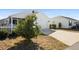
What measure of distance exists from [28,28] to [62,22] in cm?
42

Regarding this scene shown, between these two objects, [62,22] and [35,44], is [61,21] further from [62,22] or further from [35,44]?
[35,44]

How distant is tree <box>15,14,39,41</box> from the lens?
7.19 feet

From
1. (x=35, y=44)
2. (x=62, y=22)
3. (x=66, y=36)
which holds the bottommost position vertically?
(x=35, y=44)

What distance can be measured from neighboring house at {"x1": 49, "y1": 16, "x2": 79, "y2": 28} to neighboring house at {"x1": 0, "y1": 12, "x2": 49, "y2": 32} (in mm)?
84

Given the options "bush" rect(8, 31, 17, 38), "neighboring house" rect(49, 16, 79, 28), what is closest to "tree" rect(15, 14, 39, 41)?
"bush" rect(8, 31, 17, 38)

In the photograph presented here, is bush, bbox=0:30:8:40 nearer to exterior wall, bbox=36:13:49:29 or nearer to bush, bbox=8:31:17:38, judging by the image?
bush, bbox=8:31:17:38

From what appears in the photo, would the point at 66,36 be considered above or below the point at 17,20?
below

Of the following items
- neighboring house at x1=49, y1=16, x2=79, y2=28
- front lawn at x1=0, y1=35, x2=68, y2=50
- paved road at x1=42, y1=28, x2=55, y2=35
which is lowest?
front lawn at x1=0, y1=35, x2=68, y2=50

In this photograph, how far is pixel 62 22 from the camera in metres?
2.23

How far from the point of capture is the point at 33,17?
7.23 ft

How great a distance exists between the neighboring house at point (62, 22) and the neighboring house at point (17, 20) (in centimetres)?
8

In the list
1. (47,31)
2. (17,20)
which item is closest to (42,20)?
(47,31)
